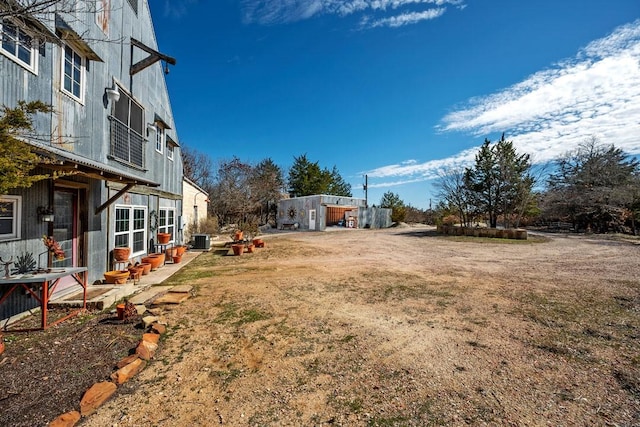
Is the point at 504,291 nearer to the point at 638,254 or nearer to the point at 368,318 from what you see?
the point at 368,318

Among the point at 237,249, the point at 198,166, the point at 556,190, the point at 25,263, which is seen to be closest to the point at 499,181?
the point at 556,190

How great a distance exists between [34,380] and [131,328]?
48.0 inches

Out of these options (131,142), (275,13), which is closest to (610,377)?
(131,142)

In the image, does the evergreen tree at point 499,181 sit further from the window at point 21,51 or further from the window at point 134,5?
the window at point 21,51

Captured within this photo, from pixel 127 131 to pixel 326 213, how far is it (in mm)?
19773

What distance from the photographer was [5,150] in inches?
102

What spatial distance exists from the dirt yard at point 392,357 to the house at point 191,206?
8083 mm

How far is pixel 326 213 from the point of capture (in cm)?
2623

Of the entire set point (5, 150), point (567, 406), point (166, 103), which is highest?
point (166, 103)

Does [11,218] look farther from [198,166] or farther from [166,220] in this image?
[198,166]

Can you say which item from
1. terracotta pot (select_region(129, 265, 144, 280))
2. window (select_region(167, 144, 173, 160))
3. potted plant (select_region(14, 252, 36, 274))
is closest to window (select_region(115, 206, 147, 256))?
terracotta pot (select_region(129, 265, 144, 280))

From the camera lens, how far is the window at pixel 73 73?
512 cm

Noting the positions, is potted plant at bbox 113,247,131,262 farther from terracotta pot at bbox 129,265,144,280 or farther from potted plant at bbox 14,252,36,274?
potted plant at bbox 14,252,36,274

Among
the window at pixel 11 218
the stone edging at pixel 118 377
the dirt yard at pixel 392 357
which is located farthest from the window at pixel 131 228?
the stone edging at pixel 118 377
